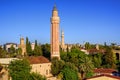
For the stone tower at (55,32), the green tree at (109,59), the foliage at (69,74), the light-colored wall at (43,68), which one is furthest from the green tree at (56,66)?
the green tree at (109,59)

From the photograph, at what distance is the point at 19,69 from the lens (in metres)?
29.6

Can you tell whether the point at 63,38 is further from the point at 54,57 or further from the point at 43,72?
the point at 43,72

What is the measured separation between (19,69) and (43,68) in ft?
22.2

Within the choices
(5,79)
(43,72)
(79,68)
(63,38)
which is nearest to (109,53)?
(63,38)

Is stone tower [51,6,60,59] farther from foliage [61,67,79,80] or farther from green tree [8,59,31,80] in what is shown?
green tree [8,59,31,80]

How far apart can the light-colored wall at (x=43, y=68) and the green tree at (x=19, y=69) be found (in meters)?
3.32

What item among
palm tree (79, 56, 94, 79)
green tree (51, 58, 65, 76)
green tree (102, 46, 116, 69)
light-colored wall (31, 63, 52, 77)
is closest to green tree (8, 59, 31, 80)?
light-colored wall (31, 63, 52, 77)

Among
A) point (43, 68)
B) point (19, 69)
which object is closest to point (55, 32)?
point (43, 68)

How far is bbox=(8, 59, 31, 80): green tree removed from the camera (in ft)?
88.9

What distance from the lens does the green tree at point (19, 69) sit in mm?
27094

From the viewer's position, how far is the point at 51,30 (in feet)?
137

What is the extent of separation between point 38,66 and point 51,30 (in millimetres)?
8441

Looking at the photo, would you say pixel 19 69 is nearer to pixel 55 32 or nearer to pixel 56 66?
pixel 56 66

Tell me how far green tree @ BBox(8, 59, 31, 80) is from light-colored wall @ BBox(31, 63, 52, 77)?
3323 mm
